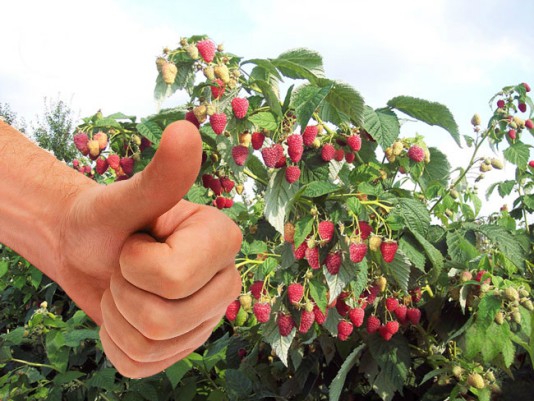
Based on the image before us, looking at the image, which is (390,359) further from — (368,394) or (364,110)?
(364,110)

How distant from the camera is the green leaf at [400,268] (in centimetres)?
201

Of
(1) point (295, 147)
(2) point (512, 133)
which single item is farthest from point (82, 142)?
(2) point (512, 133)

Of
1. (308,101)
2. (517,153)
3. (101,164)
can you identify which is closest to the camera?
(308,101)

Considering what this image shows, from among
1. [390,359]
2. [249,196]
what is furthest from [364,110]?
[249,196]

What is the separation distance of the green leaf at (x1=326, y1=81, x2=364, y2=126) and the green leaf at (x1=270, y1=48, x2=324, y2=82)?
8 cm

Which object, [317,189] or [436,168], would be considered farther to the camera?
[436,168]

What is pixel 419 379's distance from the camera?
2463 millimetres

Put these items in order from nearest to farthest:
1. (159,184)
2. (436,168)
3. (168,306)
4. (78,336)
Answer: (159,184) < (168,306) < (436,168) < (78,336)

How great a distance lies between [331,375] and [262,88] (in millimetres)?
→ 1069

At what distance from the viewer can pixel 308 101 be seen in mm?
1757

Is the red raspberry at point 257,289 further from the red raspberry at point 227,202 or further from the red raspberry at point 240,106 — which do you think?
the red raspberry at point 240,106

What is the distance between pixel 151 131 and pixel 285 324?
2.26ft

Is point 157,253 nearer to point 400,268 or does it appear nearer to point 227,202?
point 400,268

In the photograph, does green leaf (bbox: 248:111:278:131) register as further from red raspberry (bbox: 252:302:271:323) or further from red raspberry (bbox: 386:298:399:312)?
red raspberry (bbox: 386:298:399:312)
